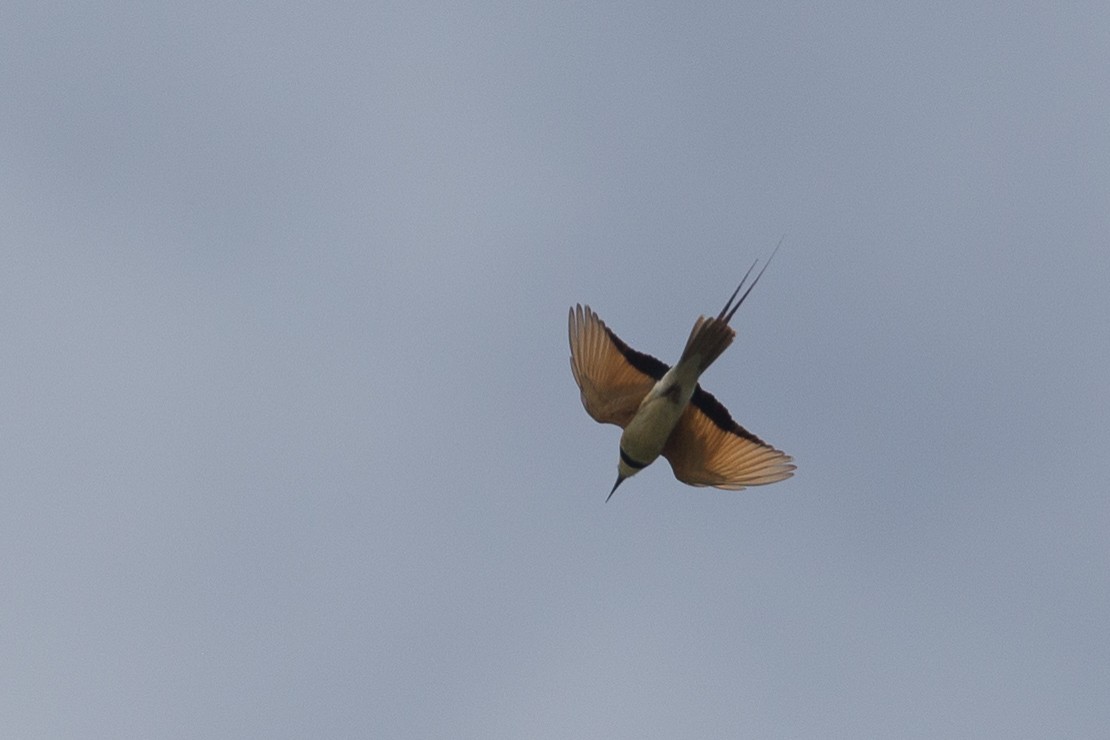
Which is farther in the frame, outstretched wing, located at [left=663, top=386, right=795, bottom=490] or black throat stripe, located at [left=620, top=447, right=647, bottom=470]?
black throat stripe, located at [left=620, top=447, right=647, bottom=470]

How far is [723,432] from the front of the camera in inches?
614

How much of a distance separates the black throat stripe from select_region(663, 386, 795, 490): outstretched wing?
12.4 inches

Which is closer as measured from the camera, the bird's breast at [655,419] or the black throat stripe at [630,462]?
the bird's breast at [655,419]

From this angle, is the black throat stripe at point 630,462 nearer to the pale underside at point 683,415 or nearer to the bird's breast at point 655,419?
the bird's breast at point 655,419

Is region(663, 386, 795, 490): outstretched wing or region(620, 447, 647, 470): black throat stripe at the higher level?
region(663, 386, 795, 490): outstretched wing

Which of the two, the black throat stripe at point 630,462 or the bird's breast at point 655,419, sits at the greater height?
the bird's breast at point 655,419

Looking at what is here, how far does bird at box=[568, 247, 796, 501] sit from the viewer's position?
15.3 meters

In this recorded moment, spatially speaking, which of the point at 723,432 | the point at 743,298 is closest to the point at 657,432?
the point at 723,432

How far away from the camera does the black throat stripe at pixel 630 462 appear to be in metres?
15.9

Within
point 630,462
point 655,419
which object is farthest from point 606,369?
point 630,462

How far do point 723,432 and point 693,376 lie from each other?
869 millimetres

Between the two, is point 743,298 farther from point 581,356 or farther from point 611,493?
point 611,493

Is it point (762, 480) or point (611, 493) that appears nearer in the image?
point (762, 480)

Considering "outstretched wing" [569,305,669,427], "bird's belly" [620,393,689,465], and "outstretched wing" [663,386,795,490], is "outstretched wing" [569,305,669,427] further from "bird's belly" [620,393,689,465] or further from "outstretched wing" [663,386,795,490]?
"outstretched wing" [663,386,795,490]
